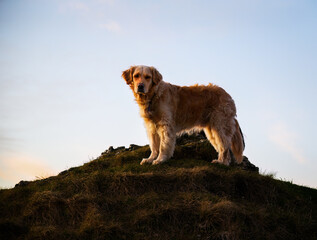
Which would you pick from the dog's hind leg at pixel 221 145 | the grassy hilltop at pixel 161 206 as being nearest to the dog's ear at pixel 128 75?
the grassy hilltop at pixel 161 206

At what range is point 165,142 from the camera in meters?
8.92

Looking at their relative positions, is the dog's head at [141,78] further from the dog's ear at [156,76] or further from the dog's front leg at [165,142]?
the dog's front leg at [165,142]

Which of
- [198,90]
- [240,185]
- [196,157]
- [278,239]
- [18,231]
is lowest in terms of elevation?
[278,239]

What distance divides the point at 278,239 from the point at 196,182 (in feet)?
6.87

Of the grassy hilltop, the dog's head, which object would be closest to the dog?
the dog's head

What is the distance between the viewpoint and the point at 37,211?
7.33 m

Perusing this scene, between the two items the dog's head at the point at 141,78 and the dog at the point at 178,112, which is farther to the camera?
the dog at the point at 178,112

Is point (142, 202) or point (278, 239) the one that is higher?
point (142, 202)

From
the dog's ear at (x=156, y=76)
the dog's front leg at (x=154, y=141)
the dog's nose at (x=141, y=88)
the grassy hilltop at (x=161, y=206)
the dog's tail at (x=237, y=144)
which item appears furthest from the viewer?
the dog's tail at (x=237, y=144)

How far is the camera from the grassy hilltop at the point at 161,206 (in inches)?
256

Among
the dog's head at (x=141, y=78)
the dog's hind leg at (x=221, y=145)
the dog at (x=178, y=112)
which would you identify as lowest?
the dog's hind leg at (x=221, y=145)

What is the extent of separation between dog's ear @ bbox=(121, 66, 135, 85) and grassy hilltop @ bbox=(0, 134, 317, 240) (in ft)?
7.24

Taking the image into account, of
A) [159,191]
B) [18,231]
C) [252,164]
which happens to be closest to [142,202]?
[159,191]

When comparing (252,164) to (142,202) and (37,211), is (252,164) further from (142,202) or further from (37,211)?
(37,211)
